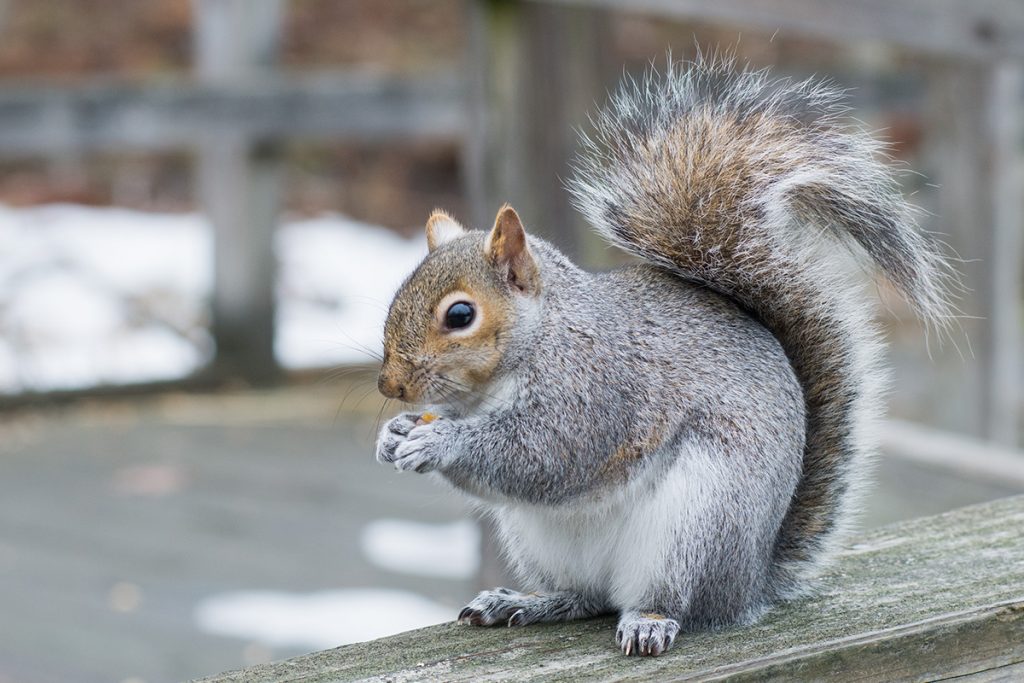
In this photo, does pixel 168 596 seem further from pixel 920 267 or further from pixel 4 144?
pixel 920 267

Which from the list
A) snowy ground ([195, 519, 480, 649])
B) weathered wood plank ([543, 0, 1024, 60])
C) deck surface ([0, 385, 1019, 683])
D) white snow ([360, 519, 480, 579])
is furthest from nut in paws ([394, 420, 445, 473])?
white snow ([360, 519, 480, 579])

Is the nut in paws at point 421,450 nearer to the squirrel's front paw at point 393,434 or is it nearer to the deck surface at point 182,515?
the squirrel's front paw at point 393,434

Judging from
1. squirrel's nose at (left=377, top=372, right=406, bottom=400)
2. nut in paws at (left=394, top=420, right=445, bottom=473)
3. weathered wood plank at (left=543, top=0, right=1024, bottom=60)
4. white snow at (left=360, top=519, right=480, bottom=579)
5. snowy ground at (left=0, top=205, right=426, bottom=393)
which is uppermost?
weathered wood plank at (left=543, top=0, right=1024, bottom=60)

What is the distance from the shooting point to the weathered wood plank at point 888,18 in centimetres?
261

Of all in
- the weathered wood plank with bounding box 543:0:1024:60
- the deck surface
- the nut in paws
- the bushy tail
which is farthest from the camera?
the deck surface

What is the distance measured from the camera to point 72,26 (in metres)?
9.19

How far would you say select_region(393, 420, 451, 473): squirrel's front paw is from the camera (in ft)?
4.75

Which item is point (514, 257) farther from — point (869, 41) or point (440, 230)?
point (869, 41)

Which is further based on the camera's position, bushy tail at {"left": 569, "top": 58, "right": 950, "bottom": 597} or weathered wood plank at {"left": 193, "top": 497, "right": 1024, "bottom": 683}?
bushy tail at {"left": 569, "top": 58, "right": 950, "bottom": 597}

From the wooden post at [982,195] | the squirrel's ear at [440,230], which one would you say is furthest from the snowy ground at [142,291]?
the squirrel's ear at [440,230]

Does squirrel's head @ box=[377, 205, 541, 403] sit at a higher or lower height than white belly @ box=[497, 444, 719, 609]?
higher

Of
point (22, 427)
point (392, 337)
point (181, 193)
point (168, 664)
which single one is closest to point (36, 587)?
point (168, 664)

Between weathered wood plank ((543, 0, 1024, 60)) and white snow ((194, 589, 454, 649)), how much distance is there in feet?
4.70

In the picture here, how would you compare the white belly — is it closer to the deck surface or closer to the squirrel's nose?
the squirrel's nose
